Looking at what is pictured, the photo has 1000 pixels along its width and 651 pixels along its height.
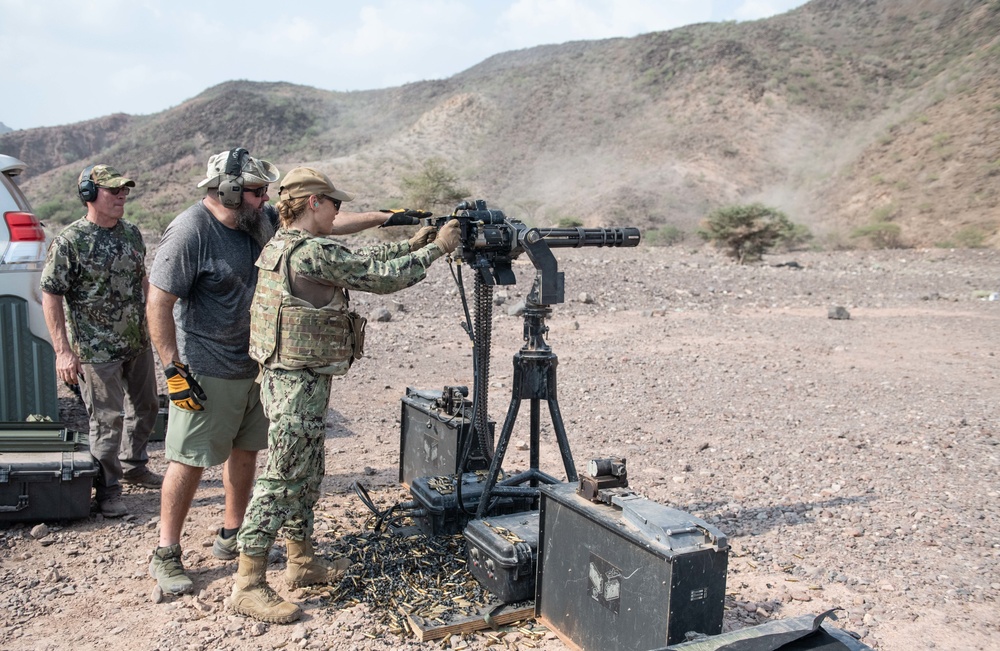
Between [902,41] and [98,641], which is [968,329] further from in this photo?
[902,41]

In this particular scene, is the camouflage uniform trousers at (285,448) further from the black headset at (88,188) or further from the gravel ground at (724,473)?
the black headset at (88,188)

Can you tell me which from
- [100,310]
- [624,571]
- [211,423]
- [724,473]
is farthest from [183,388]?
[724,473]

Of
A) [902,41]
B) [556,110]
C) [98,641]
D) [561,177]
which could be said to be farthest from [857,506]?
[902,41]

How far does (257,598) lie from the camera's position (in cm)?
311

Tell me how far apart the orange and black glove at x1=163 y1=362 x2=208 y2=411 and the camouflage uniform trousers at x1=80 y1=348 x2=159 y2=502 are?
125 centimetres

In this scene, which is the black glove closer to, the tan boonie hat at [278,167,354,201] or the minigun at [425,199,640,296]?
the minigun at [425,199,640,296]

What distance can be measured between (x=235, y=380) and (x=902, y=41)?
201 feet

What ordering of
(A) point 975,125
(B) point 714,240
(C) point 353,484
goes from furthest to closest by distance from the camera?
(A) point 975,125
(B) point 714,240
(C) point 353,484

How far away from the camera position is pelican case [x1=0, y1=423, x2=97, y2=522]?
12.6 ft

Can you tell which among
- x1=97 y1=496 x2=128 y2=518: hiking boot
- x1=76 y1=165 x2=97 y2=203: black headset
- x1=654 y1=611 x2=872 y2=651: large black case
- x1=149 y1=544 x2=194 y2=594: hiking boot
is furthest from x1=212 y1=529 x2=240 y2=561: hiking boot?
x1=654 y1=611 x2=872 y2=651: large black case

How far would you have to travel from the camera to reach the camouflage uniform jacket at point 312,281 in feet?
9.87

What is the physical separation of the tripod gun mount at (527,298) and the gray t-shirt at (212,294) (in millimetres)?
938

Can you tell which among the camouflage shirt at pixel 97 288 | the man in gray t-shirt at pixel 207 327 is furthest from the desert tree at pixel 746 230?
the man in gray t-shirt at pixel 207 327

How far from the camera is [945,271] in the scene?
56.9 ft
